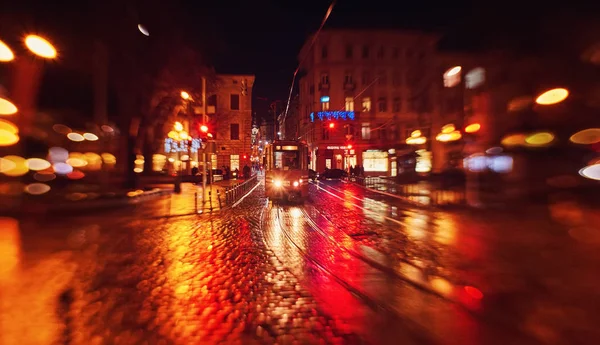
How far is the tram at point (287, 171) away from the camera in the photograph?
2100 centimetres

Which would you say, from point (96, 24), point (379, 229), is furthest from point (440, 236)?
point (96, 24)

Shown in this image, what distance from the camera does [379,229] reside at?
40.7 feet

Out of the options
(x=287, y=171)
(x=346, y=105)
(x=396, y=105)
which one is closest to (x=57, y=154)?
(x=287, y=171)

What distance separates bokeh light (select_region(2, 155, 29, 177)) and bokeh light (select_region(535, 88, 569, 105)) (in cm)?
2303

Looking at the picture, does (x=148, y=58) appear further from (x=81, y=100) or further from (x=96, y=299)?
(x=96, y=299)

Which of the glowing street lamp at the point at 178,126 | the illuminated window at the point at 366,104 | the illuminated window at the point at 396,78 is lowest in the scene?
the glowing street lamp at the point at 178,126

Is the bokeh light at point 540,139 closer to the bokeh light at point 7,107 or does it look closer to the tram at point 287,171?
the tram at point 287,171

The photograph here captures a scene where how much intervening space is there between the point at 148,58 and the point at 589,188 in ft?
71.1

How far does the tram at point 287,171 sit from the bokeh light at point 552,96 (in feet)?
36.0

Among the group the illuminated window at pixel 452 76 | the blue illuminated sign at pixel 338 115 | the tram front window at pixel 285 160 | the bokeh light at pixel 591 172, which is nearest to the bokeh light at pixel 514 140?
the bokeh light at pixel 591 172

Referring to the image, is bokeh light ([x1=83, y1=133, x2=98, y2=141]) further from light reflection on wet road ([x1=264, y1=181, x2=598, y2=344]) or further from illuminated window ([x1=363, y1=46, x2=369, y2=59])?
illuminated window ([x1=363, y1=46, x2=369, y2=59])

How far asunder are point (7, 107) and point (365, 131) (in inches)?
1728

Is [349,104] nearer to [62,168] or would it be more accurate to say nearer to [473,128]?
[473,128]

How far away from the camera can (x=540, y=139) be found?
1848 centimetres
